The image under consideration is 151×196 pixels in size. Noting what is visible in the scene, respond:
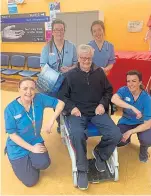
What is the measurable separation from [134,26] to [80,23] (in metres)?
1.03

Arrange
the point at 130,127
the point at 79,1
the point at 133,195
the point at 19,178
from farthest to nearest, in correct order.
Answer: the point at 79,1
the point at 130,127
the point at 19,178
the point at 133,195

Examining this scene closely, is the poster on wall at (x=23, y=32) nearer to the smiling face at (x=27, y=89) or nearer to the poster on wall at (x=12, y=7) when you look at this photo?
the poster on wall at (x=12, y=7)

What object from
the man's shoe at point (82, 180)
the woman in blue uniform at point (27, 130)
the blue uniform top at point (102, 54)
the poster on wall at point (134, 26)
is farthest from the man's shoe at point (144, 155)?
the poster on wall at point (134, 26)

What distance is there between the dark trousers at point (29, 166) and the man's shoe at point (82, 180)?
1.06ft

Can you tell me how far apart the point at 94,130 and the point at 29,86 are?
2.48ft

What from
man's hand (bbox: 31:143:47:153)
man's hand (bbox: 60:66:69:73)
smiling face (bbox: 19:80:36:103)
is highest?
man's hand (bbox: 60:66:69:73)

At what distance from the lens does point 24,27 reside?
18.1 ft

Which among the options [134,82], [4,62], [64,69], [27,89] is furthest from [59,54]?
[4,62]

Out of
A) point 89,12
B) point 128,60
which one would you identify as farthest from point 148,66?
point 89,12

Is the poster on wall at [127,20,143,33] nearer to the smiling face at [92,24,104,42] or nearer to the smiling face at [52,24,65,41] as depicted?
the smiling face at [92,24,104,42]

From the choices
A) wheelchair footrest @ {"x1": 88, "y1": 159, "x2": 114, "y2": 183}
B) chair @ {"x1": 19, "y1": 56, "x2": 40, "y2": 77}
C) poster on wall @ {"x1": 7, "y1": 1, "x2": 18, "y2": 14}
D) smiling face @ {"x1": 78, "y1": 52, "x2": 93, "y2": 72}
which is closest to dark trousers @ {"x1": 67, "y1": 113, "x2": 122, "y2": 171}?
wheelchair footrest @ {"x1": 88, "y1": 159, "x2": 114, "y2": 183}

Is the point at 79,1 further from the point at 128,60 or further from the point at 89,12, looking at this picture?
the point at 128,60

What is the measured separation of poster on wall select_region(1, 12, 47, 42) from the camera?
531 centimetres

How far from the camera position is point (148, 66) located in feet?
11.5
